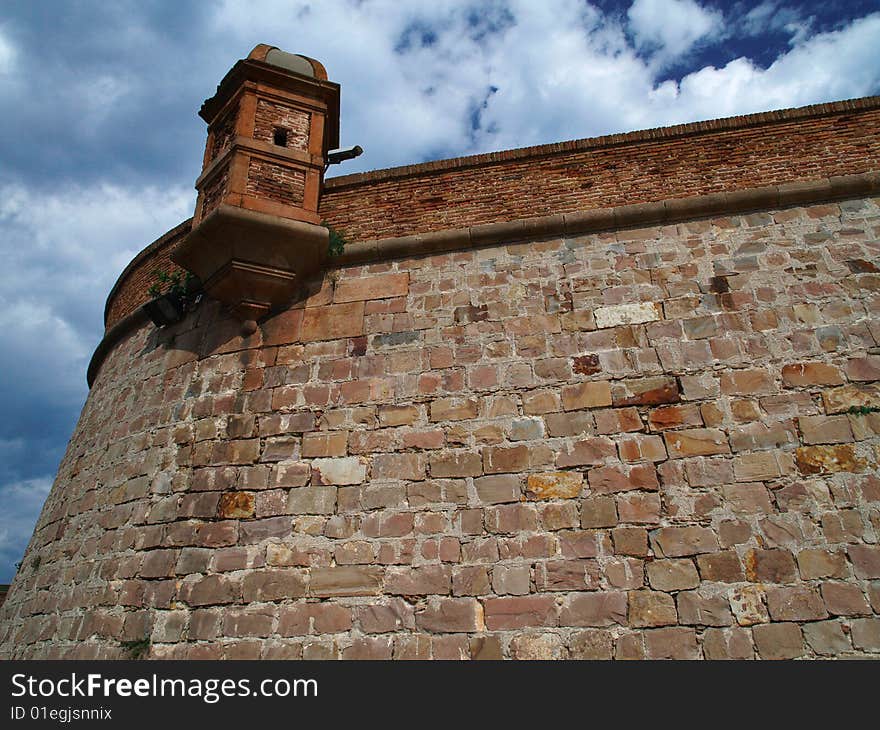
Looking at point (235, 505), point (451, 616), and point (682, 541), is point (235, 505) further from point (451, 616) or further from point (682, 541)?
point (682, 541)

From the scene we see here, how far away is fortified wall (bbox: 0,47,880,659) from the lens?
3906 mm

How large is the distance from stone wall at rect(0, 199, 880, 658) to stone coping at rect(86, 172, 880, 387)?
0.10 meters

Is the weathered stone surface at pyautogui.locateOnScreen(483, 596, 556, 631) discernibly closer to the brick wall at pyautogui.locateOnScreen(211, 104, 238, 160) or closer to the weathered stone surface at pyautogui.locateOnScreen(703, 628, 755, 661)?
the weathered stone surface at pyautogui.locateOnScreen(703, 628, 755, 661)

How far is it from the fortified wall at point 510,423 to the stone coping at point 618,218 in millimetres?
24

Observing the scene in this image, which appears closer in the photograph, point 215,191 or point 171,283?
point 215,191

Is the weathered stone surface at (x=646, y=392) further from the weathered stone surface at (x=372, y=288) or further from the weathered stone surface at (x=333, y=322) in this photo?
the weathered stone surface at (x=333, y=322)

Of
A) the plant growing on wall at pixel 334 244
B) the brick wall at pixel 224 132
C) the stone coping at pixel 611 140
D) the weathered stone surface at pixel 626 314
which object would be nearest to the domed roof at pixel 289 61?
the brick wall at pixel 224 132

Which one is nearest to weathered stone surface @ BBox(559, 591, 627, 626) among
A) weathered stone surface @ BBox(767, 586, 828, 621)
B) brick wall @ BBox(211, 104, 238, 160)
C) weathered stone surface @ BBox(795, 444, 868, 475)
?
weathered stone surface @ BBox(767, 586, 828, 621)

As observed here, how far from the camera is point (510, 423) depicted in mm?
4531

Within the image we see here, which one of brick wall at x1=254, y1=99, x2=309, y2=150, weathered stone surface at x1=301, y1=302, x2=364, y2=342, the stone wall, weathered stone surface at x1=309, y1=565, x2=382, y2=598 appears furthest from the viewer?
brick wall at x1=254, y1=99, x2=309, y2=150

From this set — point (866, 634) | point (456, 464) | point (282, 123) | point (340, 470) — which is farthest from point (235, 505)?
point (866, 634)

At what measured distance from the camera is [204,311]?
5824mm

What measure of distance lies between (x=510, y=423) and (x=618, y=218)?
213 centimetres

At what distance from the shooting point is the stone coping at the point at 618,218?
506 centimetres
